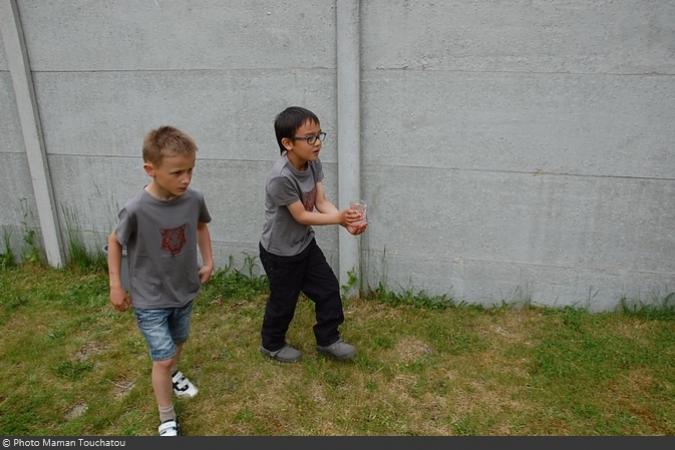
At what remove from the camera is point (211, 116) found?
3.68 metres

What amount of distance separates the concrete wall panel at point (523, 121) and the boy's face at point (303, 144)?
0.98 metres

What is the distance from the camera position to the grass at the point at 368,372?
8.43 ft

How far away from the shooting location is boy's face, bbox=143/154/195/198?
84.2 inches

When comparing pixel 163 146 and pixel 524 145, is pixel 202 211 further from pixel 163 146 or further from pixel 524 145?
pixel 524 145

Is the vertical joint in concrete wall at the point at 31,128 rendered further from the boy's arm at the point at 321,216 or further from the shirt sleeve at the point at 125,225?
the boy's arm at the point at 321,216

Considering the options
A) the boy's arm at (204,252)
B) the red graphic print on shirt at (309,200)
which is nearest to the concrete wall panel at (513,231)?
the red graphic print on shirt at (309,200)

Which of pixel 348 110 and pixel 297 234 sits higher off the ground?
pixel 348 110

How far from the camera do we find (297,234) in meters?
2.78

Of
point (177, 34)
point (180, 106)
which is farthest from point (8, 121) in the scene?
point (177, 34)

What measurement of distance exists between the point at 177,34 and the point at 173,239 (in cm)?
196

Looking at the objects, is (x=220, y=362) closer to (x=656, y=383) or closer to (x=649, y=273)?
(x=656, y=383)

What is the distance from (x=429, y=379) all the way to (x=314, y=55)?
7.43 ft
